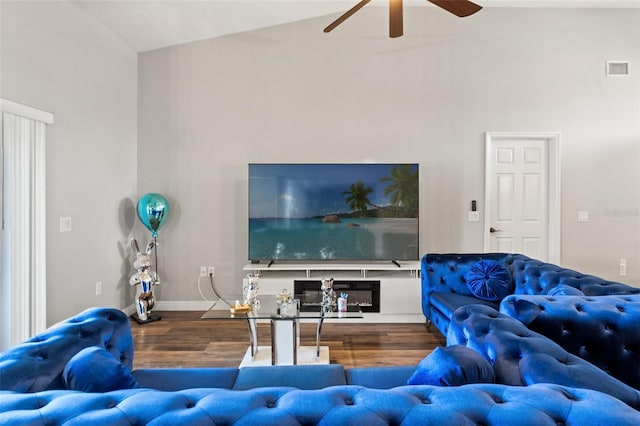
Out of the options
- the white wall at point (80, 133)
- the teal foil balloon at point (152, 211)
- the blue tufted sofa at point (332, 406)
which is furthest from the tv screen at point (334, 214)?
the blue tufted sofa at point (332, 406)

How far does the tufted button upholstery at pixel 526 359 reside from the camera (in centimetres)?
106

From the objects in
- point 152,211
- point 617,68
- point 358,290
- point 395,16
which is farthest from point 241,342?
point 617,68

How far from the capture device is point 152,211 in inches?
154

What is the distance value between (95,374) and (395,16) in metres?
2.56

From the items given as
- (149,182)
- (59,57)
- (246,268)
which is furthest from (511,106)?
(59,57)

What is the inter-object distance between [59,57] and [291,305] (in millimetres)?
2768

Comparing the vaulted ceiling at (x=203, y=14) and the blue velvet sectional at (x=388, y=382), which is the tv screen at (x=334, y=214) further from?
the blue velvet sectional at (x=388, y=382)

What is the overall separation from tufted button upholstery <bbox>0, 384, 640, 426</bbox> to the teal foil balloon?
323 cm

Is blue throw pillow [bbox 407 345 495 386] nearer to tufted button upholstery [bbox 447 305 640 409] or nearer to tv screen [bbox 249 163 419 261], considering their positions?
tufted button upholstery [bbox 447 305 640 409]

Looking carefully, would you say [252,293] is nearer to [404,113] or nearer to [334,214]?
Result: [334,214]

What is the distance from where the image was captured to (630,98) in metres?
4.29

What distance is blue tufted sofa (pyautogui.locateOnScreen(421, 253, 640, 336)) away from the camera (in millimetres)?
2395

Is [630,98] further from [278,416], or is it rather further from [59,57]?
[59,57]

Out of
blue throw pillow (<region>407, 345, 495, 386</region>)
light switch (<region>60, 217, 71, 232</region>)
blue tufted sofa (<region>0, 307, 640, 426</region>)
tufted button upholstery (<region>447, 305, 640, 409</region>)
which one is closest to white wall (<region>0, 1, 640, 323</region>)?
light switch (<region>60, 217, 71, 232</region>)
